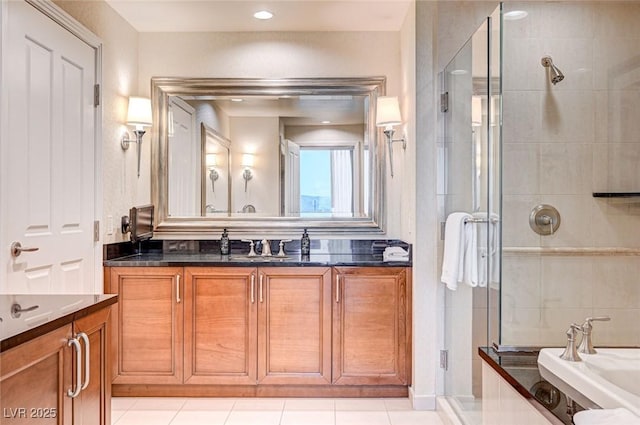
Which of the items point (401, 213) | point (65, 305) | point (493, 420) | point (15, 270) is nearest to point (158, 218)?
point (15, 270)

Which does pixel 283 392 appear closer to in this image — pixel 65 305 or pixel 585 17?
pixel 65 305

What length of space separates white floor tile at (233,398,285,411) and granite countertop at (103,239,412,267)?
85cm

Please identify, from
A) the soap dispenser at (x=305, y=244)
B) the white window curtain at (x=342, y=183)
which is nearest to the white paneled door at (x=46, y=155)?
the soap dispenser at (x=305, y=244)

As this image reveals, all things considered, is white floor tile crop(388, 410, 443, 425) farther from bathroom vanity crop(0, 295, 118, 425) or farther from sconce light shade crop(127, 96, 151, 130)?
sconce light shade crop(127, 96, 151, 130)

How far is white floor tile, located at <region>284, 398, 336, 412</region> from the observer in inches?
118

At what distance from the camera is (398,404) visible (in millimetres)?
3057

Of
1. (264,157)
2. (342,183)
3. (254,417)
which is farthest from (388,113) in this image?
(254,417)

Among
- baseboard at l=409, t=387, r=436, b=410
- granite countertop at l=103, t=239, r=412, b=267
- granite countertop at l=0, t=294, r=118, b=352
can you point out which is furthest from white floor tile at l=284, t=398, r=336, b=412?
granite countertop at l=0, t=294, r=118, b=352

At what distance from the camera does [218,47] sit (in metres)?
3.65

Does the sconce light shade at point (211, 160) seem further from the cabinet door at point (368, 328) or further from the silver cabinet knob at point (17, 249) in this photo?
the silver cabinet knob at point (17, 249)

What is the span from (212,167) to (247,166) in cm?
26

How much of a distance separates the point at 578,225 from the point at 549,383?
134 centimetres

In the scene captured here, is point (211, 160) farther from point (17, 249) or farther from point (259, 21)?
point (17, 249)

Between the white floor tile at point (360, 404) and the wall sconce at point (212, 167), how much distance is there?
1745mm
